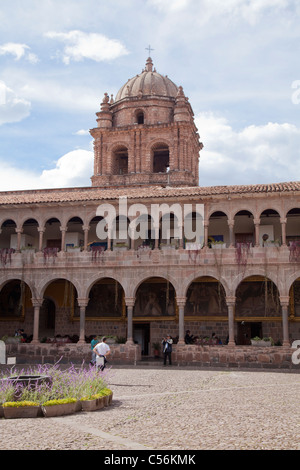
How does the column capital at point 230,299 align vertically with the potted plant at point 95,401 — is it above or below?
above

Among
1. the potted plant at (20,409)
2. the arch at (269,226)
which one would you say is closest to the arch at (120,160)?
the arch at (269,226)

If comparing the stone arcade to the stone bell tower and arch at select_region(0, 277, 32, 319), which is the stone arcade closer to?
arch at select_region(0, 277, 32, 319)

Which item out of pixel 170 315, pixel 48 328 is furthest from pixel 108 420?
pixel 48 328

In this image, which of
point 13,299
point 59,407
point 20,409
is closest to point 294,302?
point 13,299

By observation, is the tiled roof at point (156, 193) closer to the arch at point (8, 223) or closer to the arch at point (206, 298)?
the arch at point (8, 223)

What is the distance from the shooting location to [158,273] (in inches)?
932

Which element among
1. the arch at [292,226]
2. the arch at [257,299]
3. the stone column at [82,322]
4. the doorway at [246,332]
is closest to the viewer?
the stone column at [82,322]

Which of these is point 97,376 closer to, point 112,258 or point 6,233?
point 112,258

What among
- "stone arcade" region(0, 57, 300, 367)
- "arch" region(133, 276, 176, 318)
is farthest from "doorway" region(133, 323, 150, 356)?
"arch" region(133, 276, 176, 318)

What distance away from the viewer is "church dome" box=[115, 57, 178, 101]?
36.8 meters

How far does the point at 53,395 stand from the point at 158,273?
552 inches

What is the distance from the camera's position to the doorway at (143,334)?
26.8 metres

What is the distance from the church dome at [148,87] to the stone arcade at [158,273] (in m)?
12.9

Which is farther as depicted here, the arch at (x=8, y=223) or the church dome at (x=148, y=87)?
the church dome at (x=148, y=87)
